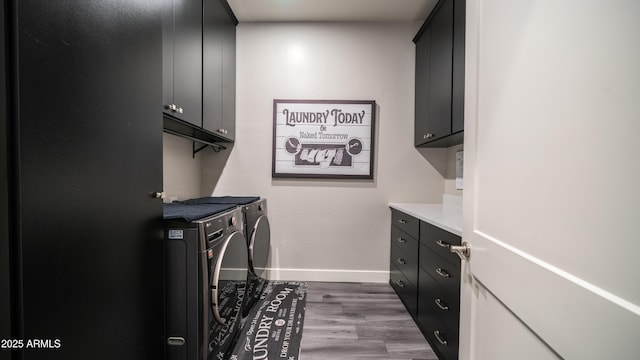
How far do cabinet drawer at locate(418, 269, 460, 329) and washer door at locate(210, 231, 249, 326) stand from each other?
48.4 inches

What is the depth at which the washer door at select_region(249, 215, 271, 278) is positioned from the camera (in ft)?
6.32

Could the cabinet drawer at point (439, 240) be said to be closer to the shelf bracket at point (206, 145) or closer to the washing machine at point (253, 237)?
the washing machine at point (253, 237)

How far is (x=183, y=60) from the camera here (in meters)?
1.56

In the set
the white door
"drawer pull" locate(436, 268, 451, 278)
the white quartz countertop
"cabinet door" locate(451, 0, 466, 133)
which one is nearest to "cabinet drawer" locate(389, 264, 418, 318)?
"drawer pull" locate(436, 268, 451, 278)

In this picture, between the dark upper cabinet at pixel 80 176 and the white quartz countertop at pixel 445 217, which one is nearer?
the dark upper cabinet at pixel 80 176

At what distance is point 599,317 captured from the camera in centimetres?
40

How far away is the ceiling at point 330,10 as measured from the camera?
2246mm

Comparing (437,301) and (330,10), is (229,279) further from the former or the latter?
(330,10)

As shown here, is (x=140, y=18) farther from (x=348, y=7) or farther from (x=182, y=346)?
(x=348, y=7)

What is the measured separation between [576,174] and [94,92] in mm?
1253

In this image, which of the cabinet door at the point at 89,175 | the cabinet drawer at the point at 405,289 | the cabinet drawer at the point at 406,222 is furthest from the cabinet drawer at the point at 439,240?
the cabinet door at the point at 89,175

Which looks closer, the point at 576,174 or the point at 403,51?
the point at 576,174

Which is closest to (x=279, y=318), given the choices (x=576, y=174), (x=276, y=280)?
(x=276, y=280)

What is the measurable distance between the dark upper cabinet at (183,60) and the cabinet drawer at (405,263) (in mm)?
1933
